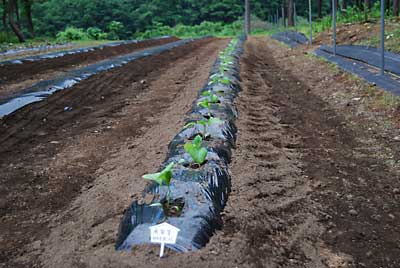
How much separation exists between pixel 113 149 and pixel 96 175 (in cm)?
79

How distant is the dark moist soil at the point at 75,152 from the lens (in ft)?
10.4

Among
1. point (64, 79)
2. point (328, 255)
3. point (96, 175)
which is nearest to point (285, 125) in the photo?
point (96, 175)

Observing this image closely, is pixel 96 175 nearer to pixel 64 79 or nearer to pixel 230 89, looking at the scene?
pixel 230 89

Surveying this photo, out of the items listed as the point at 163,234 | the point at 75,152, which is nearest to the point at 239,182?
the point at 163,234

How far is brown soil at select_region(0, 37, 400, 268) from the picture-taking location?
269 centimetres

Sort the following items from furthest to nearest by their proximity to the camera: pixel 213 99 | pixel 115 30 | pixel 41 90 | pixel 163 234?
1. pixel 115 30
2. pixel 41 90
3. pixel 213 99
4. pixel 163 234

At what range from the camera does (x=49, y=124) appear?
19.2 ft

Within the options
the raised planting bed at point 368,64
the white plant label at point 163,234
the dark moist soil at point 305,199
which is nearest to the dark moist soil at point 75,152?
the white plant label at point 163,234

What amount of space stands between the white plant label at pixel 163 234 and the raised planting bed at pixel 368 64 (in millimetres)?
4641

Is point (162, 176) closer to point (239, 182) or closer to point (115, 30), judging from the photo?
point (239, 182)

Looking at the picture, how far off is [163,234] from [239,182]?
1.24 metres

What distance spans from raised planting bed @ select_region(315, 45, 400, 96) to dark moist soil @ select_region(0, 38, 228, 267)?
9.93 feet

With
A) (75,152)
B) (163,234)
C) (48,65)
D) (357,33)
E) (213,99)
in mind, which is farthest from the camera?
(357,33)

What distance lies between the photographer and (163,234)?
8.34ft
